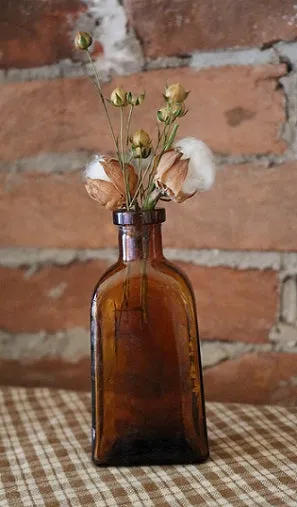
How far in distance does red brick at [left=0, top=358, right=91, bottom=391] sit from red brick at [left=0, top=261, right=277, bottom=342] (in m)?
0.05

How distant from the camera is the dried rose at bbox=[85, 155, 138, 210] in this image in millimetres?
644

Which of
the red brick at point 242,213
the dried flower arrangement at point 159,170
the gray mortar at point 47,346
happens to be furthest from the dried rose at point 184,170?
the gray mortar at point 47,346

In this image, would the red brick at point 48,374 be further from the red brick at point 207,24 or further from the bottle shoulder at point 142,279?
the red brick at point 207,24

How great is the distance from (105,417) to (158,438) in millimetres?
55

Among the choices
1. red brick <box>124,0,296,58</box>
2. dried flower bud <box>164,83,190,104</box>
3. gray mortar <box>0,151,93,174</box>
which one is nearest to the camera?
dried flower bud <box>164,83,190,104</box>

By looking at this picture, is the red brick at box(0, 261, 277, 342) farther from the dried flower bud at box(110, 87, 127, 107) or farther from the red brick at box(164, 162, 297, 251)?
the dried flower bud at box(110, 87, 127, 107)

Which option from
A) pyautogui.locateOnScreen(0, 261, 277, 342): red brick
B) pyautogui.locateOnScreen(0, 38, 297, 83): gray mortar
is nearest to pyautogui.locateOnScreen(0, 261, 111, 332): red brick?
pyautogui.locateOnScreen(0, 261, 277, 342): red brick

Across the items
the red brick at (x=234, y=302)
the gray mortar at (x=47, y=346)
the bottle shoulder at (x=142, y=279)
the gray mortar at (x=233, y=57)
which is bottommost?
the gray mortar at (x=47, y=346)

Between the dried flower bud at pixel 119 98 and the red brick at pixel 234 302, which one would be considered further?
the red brick at pixel 234 302

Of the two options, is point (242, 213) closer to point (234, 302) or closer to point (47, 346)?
point (234, 302)

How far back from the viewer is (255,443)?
0.72 metres

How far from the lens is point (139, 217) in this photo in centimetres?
64

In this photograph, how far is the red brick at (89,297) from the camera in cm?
83

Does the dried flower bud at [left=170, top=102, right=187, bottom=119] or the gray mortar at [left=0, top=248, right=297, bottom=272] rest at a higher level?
the dried flower bud at [left=170, top=102, right=187, bottom=119]
